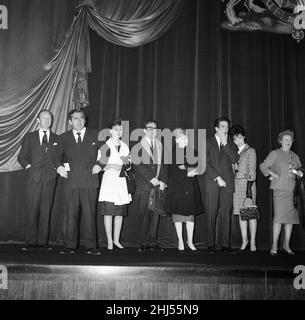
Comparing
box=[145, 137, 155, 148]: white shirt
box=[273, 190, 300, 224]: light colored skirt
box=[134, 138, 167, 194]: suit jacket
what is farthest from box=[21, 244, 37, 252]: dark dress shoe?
box=[273, 190, 300, 224]: light colored skirt

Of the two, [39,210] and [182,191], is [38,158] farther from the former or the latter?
[182,191]

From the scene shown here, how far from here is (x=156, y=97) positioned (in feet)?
18.0

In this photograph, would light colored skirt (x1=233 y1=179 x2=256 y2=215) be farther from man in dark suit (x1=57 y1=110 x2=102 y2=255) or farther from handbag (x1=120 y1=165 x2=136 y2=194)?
man in dark suit (x1=57 y1=110 x2=102 y2=255)

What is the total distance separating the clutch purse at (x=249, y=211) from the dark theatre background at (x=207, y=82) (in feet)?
2.96

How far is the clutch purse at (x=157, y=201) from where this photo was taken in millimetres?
4363

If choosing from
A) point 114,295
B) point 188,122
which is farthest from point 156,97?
point 114,295

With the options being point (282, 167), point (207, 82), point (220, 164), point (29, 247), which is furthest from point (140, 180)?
point (207, 82)

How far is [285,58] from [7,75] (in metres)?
3.69

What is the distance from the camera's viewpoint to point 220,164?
15.0 feet

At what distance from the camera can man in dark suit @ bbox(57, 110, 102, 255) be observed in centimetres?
417

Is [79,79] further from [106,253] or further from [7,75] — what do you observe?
[106,253]

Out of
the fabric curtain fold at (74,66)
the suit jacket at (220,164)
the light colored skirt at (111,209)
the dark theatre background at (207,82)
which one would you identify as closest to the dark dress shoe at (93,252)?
the light colored skirt at (111,209)

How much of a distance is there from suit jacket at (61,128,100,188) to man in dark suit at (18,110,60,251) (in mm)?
157

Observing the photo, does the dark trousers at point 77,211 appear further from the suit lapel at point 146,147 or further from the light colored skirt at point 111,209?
the suit lapel at point 146,147
